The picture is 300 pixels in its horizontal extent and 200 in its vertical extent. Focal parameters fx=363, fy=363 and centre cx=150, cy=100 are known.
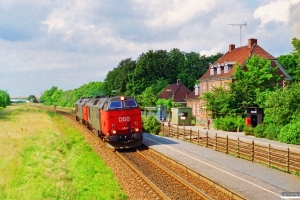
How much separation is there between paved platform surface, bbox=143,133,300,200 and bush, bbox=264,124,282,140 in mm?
9587

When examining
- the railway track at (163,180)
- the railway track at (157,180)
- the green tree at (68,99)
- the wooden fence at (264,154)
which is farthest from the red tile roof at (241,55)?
the green tree at (68,99)

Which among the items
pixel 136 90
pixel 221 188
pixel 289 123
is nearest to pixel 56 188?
pixel 221 188

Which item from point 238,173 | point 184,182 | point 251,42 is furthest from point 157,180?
point 251,42

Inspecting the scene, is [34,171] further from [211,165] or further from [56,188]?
[211,165]

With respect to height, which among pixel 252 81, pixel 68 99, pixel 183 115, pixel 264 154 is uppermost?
pixel 252 81

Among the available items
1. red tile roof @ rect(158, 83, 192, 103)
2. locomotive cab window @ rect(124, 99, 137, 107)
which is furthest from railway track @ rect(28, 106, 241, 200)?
red tile roof @ rect(158, 83, 192, 103)

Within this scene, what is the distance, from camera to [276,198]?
40.5 feet

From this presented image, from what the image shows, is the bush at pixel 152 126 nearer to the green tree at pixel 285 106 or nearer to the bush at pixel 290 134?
the green tree at pixel 285 106

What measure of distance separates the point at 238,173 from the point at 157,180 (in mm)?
3831

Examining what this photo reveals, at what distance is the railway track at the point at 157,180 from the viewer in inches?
521

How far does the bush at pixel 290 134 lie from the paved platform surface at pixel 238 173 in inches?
320

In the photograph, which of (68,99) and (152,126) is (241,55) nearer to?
(152,126)

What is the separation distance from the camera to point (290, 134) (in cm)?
2828

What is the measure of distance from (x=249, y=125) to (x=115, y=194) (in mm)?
25275
